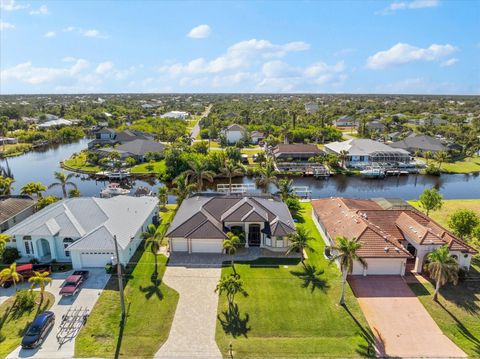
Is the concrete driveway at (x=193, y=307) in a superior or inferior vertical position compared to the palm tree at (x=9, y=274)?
inferior

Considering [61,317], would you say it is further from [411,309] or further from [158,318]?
[411,309]

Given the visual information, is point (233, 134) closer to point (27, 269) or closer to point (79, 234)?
point (79, 234)

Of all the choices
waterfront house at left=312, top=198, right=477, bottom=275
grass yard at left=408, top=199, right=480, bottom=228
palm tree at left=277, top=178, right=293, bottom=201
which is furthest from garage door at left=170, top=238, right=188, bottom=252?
grass yard at left=408, top=199, right=480, bottom=228

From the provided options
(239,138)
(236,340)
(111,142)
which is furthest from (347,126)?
(236,340)

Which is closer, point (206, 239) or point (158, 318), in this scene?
point (158, 318)

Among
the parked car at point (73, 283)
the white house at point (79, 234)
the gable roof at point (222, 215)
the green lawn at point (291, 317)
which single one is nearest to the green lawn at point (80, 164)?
the white house at point (79, 234)

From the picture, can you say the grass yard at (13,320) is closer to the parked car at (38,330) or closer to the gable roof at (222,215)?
the parked car at (38,330)


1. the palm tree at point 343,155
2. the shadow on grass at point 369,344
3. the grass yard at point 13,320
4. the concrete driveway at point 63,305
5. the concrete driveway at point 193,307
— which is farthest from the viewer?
the palm tree at point 343,155
